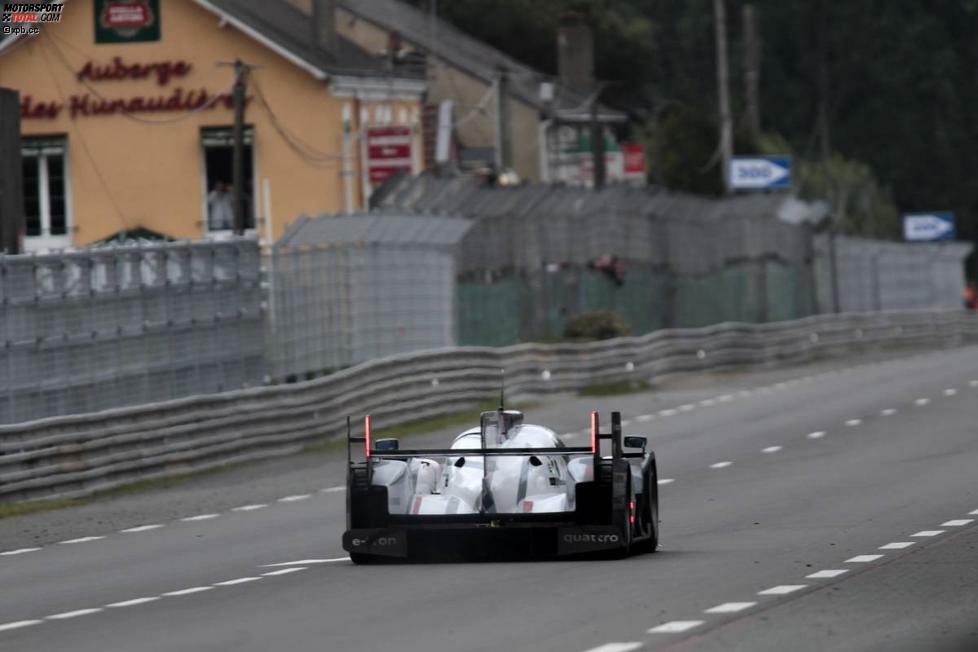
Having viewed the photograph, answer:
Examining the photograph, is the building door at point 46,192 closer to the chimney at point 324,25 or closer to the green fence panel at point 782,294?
the chimney at point 324,25

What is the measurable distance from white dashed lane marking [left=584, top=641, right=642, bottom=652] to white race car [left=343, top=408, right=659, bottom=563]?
400cm

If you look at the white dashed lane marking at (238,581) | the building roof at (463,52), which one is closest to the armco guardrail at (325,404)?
the white dashed lane marking at (238,581)

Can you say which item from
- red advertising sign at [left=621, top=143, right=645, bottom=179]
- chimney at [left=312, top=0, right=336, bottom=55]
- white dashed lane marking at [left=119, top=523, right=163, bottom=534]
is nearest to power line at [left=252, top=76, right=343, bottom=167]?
chimney at [left=312, top=0, right=336, bottom=55]

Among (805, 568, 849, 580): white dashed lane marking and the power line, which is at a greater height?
the power line

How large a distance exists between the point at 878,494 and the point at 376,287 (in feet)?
46.6

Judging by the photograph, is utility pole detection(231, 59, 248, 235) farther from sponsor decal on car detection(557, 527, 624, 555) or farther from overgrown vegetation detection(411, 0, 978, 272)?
overgrown vegetation detection(411, 0, 978, 272)

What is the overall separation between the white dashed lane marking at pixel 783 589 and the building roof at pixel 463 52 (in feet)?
178

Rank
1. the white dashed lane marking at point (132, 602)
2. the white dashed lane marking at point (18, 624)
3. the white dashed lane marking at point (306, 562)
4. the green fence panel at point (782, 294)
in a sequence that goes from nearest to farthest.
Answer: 1. the white dashed lane marking at point (18, 624)
2. the white dashed lane marking at point (132, 602)
3. the white dashed lane marking at point (306, 562)
4. the green fence panel at point (782, 294)

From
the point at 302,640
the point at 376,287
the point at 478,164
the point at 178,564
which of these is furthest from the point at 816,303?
the point at 302,640

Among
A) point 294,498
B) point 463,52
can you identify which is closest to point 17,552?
point 294,498

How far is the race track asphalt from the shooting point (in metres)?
11.0

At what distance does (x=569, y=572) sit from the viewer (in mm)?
13938

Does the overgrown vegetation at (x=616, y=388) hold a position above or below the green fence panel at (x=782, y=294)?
below

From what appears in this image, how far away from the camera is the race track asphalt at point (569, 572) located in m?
11.0
